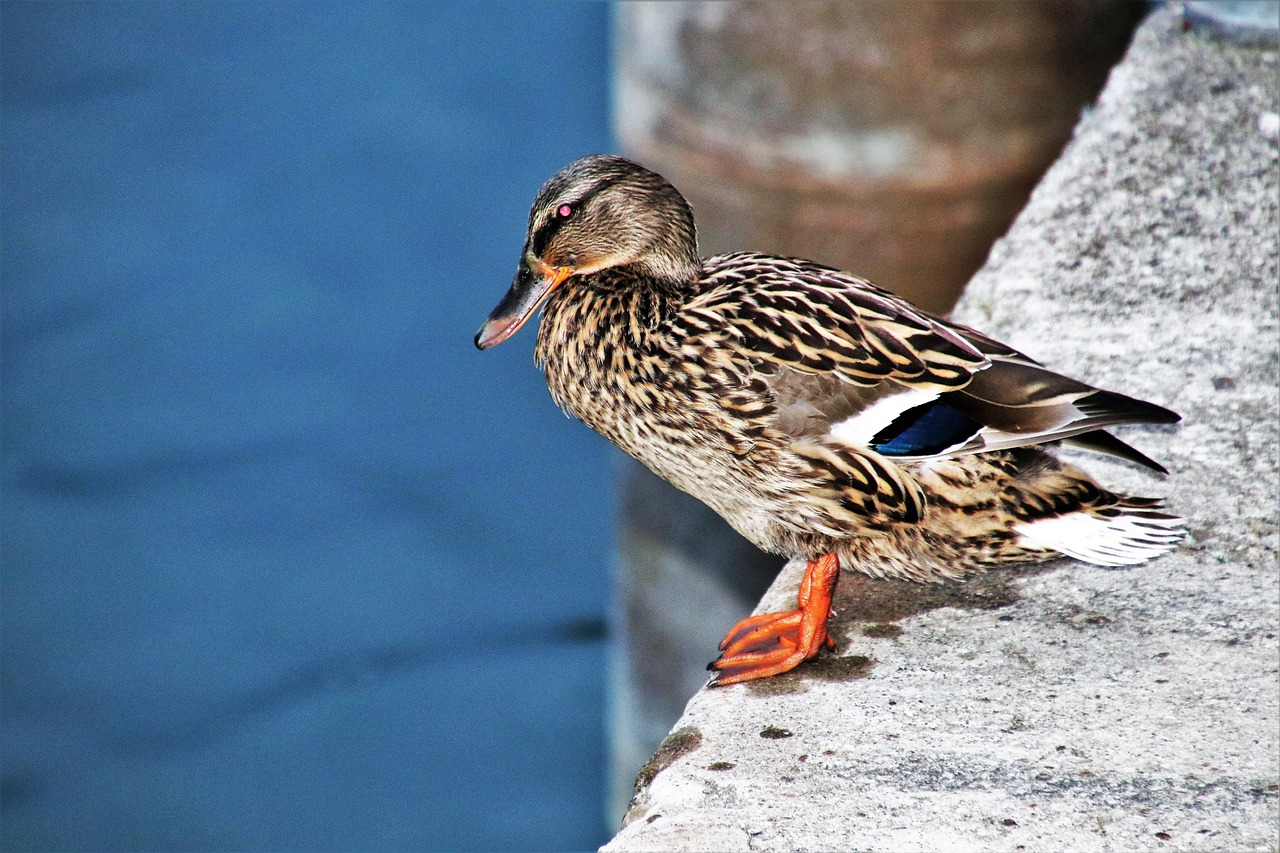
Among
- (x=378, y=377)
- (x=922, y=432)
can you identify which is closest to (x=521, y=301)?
(x=922, y=432)

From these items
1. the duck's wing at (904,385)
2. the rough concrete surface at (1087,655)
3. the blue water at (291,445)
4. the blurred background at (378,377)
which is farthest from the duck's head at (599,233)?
the blue water at (291,445)

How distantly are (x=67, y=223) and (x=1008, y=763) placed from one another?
8163mm

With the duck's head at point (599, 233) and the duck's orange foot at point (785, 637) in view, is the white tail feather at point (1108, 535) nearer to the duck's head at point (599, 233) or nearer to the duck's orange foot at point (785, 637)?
the duck's orange foot at point (785, 637)

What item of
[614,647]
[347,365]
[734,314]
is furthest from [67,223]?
[734,314]

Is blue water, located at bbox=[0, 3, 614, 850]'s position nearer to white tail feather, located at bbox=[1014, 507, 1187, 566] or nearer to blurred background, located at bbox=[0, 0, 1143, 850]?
blurred background, located at bbox=[0, 0, 1143, 850]

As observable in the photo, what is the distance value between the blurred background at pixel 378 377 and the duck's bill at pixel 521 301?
2.28 metres

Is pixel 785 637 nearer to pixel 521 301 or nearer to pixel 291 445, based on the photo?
pixel 521 301

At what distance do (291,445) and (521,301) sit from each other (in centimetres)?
497

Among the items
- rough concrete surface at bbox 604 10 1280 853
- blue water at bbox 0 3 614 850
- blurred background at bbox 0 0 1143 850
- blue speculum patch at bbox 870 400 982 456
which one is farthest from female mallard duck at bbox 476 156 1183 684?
blue water at bbox 0 3 614 850

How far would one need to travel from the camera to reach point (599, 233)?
2.99 meters

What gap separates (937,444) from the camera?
265 cm

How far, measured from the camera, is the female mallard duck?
2.65 metres

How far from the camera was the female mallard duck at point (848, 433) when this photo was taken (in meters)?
2.65

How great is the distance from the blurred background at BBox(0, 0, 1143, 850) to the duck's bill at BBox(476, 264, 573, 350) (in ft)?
7.50
